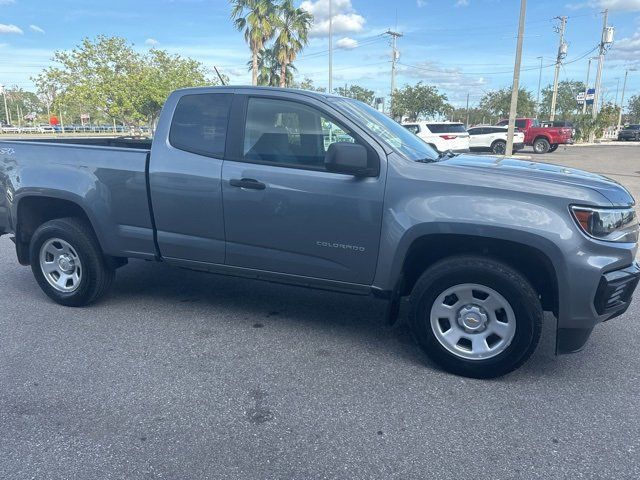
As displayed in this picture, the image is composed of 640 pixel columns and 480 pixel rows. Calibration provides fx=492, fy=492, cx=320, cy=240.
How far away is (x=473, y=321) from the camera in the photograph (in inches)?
129

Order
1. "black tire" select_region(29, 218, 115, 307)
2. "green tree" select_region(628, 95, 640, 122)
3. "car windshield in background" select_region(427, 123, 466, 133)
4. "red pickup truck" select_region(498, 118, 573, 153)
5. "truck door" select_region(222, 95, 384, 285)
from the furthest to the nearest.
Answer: "green tree" select_region(628, 95, 640, 122) → "red pickup truck" select_region(498, 118, 573, 153) → "car windshield in background" select_region(427, 123, 466, 133) → "black tire" select_region(29, 218, 115, 307) → "truck door" select_region(222, 95, 384, 285)

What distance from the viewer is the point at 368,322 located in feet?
14.0

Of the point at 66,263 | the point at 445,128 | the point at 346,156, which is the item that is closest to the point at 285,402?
the point at 346,156

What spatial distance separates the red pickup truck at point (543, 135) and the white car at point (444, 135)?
893 centimetres

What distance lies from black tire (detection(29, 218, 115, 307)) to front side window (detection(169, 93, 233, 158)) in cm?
121

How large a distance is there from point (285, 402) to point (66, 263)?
266 centimetres

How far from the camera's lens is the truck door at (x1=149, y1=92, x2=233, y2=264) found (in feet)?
12.5

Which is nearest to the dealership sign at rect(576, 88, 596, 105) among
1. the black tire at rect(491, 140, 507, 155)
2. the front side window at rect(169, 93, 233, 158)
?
the black tire at rect(491, 140, 507, 155)

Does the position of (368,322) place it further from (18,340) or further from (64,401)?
(18,340)

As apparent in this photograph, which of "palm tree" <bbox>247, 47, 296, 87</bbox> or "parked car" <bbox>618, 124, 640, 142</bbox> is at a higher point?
"palm tree" <bbox>247, 47, 296, 87</bbox>

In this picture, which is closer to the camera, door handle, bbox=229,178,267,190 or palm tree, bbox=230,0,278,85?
door handle, bbox=229,178,267,190

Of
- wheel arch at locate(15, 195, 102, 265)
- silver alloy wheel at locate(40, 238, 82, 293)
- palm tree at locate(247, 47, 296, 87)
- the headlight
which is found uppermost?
palm tree at locate(247, 47, 296, 87)

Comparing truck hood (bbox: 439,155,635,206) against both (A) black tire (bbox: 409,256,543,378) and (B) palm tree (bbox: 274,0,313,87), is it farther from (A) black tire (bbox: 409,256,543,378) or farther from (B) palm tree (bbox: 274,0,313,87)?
(B) palm tree (bbox: 274,0,313,87)

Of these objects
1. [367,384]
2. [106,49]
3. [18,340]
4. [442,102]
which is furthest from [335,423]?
[442,102]
